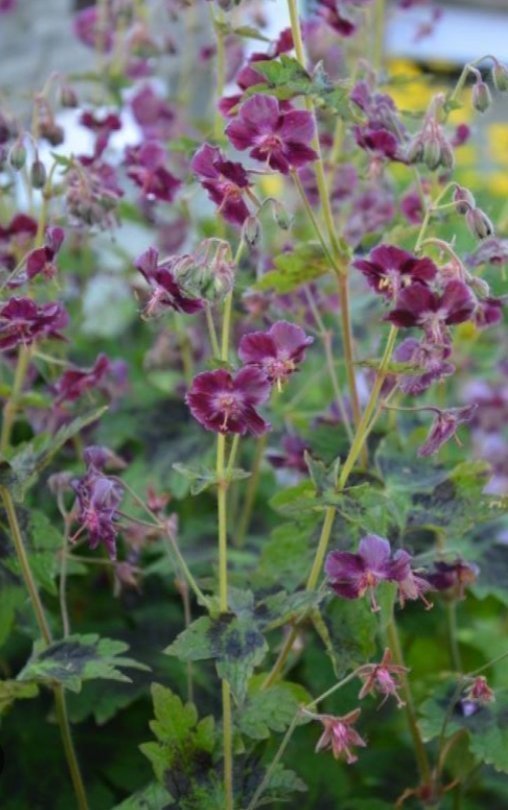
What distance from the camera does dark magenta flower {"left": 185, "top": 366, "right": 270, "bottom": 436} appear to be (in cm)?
121

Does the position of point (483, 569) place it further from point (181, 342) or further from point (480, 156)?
point (480, 156)

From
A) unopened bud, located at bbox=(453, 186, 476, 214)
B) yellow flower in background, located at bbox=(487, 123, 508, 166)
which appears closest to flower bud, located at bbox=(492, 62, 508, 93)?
unopened bud, located at bbox=(453, 186, 476, 214)

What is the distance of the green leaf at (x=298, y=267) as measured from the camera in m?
1.45

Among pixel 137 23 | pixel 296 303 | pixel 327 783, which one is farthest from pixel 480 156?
pixel 327 783

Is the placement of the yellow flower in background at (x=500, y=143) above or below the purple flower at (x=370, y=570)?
below

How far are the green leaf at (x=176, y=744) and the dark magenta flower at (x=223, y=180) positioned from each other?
0.48 metres

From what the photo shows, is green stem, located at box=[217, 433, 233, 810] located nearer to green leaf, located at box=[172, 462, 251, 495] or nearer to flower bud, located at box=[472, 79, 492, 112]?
green leaf, located at box=[172, 462, 251, 495]

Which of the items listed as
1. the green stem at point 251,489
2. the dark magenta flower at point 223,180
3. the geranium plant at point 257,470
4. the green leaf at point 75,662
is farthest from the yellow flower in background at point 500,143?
the green leaf at point 75,662

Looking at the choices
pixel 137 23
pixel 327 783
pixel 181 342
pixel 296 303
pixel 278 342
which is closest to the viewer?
pixel 278 342

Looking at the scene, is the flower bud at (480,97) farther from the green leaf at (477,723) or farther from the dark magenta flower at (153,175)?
the green leaf at (477,723)

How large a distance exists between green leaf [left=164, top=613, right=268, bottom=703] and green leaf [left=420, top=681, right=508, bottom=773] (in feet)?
0.77

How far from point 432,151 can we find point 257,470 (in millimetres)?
669

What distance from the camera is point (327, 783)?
1.63m

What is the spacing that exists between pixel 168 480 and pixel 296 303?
12.7 inches
